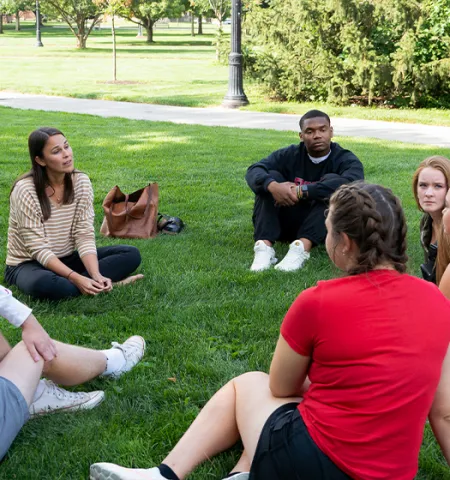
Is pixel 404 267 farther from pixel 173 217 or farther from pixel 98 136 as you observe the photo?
pixel 98 136

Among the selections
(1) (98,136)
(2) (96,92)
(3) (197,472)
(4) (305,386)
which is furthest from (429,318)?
(2) (96,92)

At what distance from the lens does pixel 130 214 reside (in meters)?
6.45

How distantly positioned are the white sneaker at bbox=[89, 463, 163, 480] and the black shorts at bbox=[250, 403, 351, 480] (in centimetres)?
40

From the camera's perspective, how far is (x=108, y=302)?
4.88 metres

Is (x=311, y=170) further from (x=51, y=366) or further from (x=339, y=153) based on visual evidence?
(x=51, y=366)

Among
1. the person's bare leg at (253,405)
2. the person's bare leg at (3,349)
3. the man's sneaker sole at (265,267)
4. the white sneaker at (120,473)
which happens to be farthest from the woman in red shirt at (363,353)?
the man's sneaker sole at (265,267)

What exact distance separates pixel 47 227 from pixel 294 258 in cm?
187

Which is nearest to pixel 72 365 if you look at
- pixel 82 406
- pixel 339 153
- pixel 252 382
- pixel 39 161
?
pixel 82 406

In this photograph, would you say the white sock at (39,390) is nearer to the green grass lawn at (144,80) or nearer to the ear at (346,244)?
the ear at (346,244)

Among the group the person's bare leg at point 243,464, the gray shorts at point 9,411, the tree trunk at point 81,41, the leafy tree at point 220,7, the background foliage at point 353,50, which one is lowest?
the person's bare leg at point 243,464

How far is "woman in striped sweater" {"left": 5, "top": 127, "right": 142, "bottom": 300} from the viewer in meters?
4.86

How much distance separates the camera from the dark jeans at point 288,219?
591 centimetres

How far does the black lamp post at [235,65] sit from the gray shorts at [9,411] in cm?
1420

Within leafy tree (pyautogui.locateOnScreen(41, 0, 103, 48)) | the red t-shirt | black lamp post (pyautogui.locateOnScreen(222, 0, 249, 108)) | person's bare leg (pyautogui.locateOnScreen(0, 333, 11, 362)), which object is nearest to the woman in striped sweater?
person's bare leg (pyautogui.locateOnScreen(0, 333, 11, 362))
